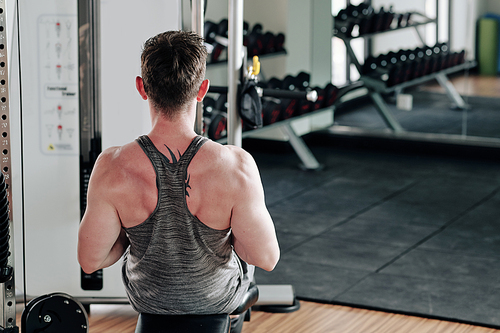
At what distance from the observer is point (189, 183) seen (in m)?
1.38

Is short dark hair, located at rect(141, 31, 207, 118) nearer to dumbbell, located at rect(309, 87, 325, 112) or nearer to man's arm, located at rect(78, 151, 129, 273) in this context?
man's arm, located at rect(78, 151, 129, 273)

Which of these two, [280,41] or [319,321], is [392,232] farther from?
[280,41]

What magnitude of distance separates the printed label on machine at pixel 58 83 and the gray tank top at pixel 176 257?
846 millimetres

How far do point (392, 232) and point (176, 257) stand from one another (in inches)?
86.9

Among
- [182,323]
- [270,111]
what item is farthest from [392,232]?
[182,323]

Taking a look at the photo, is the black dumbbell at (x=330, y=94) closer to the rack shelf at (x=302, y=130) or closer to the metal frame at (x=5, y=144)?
the rack shelf at (x=302, y=130)

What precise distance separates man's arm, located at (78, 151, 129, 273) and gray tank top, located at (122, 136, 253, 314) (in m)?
0.05

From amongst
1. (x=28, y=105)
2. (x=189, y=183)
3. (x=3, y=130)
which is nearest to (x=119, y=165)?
(x=189, y=183)

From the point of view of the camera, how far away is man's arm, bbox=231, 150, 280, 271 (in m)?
1.39

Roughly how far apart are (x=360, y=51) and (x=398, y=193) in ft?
6.39

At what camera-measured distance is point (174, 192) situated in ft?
4.52

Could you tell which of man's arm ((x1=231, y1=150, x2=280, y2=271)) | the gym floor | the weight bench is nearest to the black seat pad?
the weight bench

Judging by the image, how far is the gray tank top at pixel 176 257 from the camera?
4.54ft

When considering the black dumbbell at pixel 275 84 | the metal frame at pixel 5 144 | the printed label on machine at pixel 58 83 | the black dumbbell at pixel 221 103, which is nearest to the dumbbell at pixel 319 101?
the black dumbbell at pixel 275 84
